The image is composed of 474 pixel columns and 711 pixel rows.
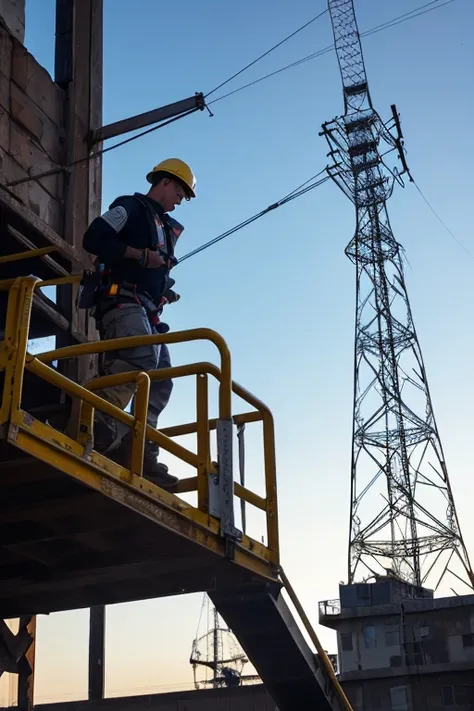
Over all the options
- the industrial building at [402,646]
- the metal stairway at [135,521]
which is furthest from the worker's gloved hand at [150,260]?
the industrial building at [402,646]

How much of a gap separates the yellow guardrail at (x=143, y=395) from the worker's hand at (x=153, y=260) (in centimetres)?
49

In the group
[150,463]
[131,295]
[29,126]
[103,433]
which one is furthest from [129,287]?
[29,126]

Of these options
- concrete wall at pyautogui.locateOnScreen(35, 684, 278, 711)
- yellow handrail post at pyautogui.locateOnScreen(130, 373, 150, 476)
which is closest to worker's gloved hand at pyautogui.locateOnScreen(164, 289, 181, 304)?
yellow handrail post at pyautogui.locateOnScreen(130, 373, 150, 476)

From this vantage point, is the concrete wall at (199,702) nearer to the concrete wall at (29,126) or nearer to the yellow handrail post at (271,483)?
the concrete wall at (29,126)

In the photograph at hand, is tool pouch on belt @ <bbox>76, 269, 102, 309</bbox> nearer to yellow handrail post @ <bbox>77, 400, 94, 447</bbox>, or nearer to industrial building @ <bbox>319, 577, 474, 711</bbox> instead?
yellow handrail post @ <bbox>77, 400, 94, 447</bbox>

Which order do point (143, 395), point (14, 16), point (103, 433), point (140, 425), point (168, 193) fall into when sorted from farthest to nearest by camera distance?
point (14, 16)
point (168, 193)
point (103, 433)
point (143, 395)
point (140, 425)

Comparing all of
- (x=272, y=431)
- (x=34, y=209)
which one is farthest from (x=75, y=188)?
(x=272, y=431)

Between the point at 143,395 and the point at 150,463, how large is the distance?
0.91 metres

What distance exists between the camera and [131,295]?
635cm

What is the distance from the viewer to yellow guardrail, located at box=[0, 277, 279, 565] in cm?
412

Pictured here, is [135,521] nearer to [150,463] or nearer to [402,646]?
[150,463]

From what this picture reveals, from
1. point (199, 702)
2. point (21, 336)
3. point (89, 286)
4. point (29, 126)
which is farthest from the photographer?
point (199, 702)

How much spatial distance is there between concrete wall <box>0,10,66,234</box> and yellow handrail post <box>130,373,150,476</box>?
334cm

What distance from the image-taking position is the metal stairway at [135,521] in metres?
4.27
